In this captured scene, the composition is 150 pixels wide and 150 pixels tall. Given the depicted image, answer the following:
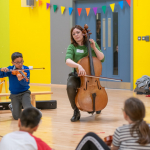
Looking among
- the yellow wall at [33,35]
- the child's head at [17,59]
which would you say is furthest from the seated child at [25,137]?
the yellow wall at [33,35]

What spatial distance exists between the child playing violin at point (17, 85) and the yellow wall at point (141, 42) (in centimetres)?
290

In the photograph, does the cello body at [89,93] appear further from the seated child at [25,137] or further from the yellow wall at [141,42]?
the yellow wall at [141,42]

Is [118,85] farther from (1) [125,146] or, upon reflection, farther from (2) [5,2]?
(1) [125,146]

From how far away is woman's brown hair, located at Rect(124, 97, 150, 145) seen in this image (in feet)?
4.47

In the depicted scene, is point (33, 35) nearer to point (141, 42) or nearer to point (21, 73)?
point (141, 42)

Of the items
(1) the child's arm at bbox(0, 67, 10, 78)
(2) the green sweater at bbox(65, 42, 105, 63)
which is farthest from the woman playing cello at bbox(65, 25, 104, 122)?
(1) the child's arm at bbox(0, 67, 10, 78)

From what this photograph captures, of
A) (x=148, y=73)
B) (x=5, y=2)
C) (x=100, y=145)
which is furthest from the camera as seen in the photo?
(x=5, y=2)

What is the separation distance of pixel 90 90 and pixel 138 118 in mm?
1638

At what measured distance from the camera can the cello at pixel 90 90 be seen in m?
3.00

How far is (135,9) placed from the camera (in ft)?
18.3

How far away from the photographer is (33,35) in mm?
6875

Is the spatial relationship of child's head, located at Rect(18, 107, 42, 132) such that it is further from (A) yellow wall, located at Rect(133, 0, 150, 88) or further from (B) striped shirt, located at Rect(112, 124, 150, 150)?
(A) yellow wall, located at Rect(133, 0, 150, 88)

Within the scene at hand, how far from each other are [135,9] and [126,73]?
1.24 meters

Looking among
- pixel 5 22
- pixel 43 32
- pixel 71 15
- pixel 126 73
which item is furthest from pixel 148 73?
pixel 5 22
